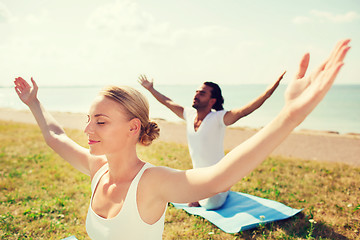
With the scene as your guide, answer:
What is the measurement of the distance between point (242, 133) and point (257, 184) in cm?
702

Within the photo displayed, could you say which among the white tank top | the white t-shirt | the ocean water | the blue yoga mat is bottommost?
the ocean water

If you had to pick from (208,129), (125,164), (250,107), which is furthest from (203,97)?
(125,164)

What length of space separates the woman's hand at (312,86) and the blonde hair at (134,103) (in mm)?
1095

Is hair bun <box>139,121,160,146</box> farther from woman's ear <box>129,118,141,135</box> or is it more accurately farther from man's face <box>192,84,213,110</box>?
man's face <box>192,84,213,110</box>

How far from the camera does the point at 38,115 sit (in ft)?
9.36

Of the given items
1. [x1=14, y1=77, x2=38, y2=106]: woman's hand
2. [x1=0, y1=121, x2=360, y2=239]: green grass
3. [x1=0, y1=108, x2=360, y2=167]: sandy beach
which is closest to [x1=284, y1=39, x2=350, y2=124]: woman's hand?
[x1=14, y1=77, x2=38, y2=106]: woman's hand

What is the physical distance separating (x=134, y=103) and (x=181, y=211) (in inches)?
136

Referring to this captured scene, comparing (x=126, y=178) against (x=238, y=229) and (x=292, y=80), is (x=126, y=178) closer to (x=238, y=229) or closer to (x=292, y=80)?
(x=292, y=80)

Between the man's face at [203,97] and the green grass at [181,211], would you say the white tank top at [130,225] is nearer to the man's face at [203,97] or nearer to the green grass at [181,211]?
the green grass at [181,211]

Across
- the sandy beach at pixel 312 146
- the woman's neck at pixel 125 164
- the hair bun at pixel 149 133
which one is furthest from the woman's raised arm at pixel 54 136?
the sandy beach at pixel 312 146

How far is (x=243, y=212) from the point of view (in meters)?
4.86

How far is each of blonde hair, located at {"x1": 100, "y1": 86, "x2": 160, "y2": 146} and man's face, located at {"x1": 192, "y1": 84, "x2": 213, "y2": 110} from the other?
3070mm

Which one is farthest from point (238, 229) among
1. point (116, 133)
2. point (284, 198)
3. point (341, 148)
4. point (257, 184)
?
point (341, 148)

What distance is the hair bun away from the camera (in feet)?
7.36
